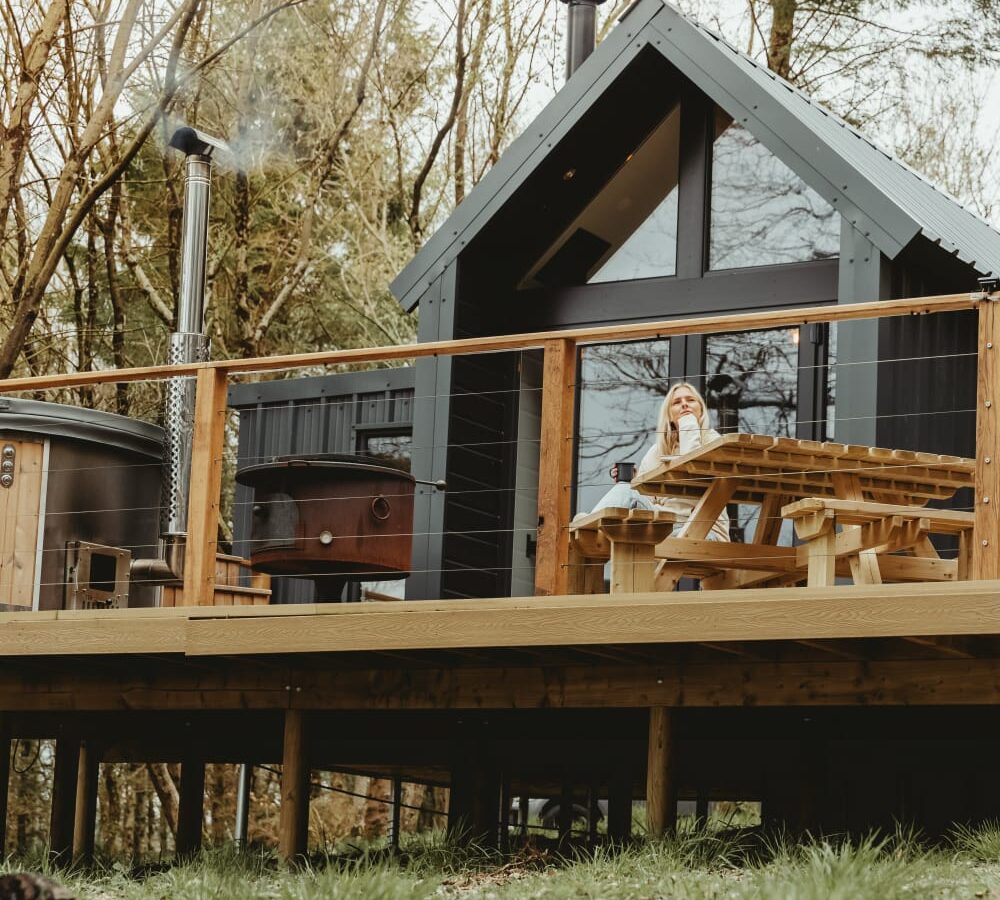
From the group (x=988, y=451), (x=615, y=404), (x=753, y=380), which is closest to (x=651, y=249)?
(x=615, y=404)

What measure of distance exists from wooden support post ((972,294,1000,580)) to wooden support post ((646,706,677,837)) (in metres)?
1.63

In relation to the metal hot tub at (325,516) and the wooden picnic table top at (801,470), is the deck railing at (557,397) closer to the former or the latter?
the metal hot tub at (325,516)

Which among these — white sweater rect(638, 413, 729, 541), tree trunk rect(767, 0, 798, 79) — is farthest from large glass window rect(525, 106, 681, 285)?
tree trunk rect(767, 0, 798, 79)

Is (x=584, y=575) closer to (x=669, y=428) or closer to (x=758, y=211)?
(x=669, y=428)

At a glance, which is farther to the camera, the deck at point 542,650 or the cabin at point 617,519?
the cabin at point 617,519

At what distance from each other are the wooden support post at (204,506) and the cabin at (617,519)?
0.6 inches

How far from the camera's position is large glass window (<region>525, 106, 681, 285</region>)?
9398 mm

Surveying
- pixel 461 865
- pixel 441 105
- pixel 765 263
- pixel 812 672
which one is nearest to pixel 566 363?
pixel 812 672

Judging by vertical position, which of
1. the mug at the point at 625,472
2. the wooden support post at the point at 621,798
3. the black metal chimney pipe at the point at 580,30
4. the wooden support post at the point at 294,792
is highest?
the black metal chimney pipe at the point at 580,30

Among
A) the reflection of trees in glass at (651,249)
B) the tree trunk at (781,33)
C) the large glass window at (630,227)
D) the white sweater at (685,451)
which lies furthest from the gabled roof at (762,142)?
the tree trunk at (781,33)

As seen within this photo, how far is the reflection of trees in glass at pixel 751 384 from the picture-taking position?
8805mm

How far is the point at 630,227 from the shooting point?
31.1ft

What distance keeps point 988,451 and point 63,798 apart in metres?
5.51

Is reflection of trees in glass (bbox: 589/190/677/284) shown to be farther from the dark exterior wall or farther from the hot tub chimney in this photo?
the hot tub chimney
